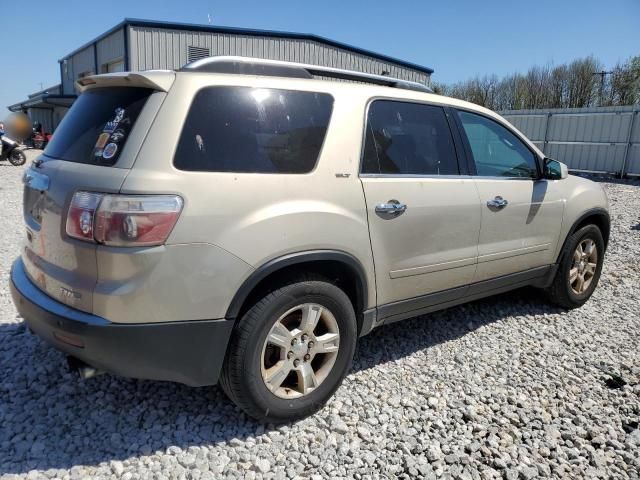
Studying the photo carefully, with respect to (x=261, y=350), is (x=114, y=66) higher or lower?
higher

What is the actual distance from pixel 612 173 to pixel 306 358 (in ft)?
58.0

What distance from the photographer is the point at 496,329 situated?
4.18 m

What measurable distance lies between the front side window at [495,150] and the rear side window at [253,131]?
1.41 meters

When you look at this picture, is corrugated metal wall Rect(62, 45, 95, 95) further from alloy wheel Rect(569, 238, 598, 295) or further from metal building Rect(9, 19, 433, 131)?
alloy wheel Rect(569, 238, 598, 295)

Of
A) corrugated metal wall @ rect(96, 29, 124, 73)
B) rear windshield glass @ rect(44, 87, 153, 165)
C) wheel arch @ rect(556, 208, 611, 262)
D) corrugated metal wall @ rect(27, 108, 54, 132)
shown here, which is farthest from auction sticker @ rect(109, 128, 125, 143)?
corrugated metal wall @ rect(27, 108, 54, 132)

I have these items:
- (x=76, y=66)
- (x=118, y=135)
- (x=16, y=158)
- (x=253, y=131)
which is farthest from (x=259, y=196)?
(x=76, y=66)

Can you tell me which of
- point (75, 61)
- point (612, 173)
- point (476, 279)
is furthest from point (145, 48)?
point (476, 279)

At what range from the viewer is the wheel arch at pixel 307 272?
2.39 metres

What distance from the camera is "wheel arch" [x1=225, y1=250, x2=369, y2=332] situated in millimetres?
2393

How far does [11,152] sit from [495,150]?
58.9 ft

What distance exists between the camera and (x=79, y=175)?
7.55 ft

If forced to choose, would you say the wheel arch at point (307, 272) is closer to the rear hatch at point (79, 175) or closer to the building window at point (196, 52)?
the rear hatch at point (79, 175)

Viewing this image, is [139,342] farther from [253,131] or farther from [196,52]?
[196,52]

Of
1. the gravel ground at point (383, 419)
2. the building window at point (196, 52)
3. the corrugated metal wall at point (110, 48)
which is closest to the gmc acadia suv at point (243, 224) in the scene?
the gravel ground at point (383, 419)
